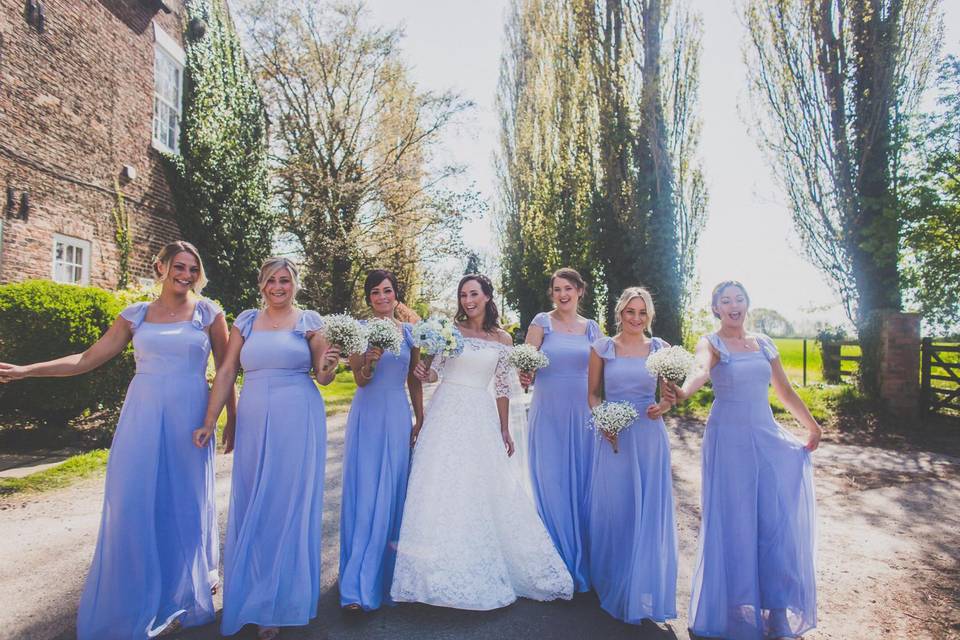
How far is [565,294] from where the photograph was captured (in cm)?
495

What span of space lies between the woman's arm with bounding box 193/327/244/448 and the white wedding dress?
136 cm

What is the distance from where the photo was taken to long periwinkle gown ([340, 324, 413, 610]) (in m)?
3.95

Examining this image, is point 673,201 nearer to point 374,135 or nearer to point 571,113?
point 571,113

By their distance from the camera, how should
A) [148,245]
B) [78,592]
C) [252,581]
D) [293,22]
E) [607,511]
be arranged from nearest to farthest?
[252,581], [78,592], [607,511], [148,245], [293,22]

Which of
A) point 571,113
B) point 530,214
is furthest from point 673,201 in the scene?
point 530,214

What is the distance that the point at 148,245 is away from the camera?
482 inches

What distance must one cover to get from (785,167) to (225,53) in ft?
45.0

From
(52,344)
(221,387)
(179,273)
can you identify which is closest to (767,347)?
(221,387)

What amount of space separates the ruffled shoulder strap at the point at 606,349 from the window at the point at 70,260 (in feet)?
31.2

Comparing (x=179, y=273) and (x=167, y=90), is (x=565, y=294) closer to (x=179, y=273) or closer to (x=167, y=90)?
(x=179, y=273)

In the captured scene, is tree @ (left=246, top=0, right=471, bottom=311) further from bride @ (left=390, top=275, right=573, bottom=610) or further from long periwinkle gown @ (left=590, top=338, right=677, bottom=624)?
long periwinkle gown @ (left=590, top=338, right=677, bottom=624)

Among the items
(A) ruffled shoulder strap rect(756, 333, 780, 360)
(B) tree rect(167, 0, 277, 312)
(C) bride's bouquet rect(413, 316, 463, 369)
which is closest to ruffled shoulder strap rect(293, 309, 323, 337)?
(C) bride's bouquet rect(413, 316, 463, 369)

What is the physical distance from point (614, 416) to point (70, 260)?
33.7 feet

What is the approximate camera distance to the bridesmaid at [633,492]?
3812mm
